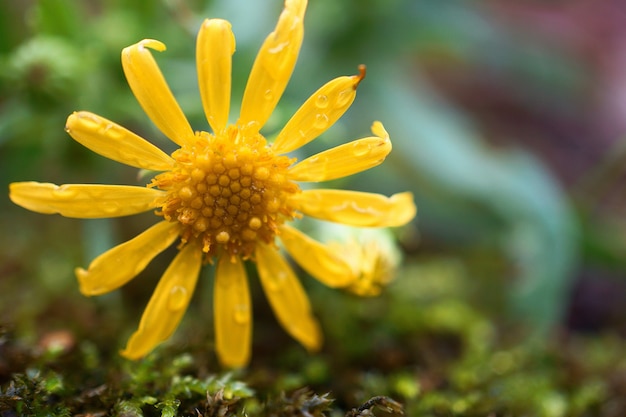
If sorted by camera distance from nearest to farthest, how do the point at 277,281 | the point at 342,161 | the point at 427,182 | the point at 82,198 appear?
1. the point at 82,198
2. the point at 342,161
3. the point at 277,281
4. the point at 427,182

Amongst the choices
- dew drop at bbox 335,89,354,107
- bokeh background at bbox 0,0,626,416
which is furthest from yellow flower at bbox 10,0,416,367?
bokeh background at bbox 0,0,626,416

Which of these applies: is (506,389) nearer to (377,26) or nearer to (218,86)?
(218,86)

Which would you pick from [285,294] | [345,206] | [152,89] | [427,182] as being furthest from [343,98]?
[427,182]

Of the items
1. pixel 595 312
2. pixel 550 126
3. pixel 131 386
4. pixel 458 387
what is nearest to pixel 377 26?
pixel 550 126

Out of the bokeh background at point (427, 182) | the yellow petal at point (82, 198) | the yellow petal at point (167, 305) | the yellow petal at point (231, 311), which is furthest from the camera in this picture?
the bokeh background at point (427, 182)

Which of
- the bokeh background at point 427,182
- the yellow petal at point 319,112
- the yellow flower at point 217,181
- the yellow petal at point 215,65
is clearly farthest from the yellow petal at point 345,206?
the bokeh background at point 427,182

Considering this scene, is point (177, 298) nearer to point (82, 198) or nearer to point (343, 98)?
point (82, 198)

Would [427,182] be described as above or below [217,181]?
above

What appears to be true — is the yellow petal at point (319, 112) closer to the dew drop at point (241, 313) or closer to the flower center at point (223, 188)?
Result: the flower center at point (223, 188)
